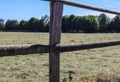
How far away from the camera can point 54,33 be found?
3666mm

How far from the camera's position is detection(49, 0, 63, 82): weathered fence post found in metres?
3.63

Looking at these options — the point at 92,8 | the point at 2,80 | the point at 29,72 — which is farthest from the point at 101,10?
the point at 29,72

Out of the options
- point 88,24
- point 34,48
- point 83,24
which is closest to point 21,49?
point 34,48

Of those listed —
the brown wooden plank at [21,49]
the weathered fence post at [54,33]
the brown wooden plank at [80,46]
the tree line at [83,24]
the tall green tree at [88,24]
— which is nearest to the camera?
the brown wooden plank at [21,49]

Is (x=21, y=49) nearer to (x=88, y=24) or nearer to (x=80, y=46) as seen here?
(x=80, y=46)

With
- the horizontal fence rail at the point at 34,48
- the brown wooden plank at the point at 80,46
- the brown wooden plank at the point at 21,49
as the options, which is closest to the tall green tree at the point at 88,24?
the brown wooden plank at the point at 80,46

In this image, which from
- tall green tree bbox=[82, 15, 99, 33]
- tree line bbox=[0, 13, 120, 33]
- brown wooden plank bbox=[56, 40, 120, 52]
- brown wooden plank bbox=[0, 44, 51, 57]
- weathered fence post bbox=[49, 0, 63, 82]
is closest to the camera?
brown wooden plank bbox=[0, 44, 51, 57]

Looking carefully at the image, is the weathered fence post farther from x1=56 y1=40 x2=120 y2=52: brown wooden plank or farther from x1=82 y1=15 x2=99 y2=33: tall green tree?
x1=82 y1=15 x2=99 y2=33: tall green tree

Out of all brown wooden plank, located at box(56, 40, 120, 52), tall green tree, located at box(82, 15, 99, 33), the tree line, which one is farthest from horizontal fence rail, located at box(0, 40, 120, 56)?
tall green tree, located at box(82, 15, 99, 33)

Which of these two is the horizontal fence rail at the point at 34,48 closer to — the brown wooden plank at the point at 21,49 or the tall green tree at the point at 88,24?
the brown wooden plank at the point at 21,49

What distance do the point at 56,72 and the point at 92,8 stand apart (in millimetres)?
959

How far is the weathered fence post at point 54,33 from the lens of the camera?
3.63 m

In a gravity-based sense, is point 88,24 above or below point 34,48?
above

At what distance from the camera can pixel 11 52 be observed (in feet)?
9.96
